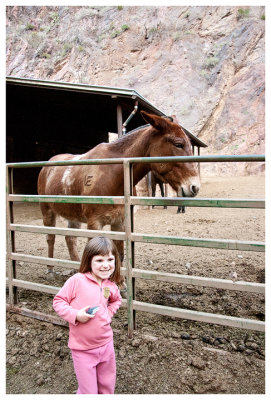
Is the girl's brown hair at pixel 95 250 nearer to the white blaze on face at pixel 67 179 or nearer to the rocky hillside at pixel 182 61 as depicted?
the white blaze on face at pixel 67 179

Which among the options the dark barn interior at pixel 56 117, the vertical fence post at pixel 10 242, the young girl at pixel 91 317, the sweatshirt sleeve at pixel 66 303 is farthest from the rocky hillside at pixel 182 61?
the sweatshirt sleeve at pixel 66 303

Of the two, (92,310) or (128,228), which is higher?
(128,228)

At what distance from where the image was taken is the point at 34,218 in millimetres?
9500

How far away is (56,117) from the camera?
11.6 m

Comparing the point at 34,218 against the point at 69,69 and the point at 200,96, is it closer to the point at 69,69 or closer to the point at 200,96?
the point at 200,96

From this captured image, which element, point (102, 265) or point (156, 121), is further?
point (156, 121)

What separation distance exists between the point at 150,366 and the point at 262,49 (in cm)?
3192

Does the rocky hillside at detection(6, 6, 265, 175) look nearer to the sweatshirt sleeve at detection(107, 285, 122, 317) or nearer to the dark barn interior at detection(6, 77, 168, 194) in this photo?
the dark barn interior at detection(6, 77, 168, 194)

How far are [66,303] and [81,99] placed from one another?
7.89m

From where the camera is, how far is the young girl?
158cm

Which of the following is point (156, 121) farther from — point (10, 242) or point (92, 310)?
point (10, 242)

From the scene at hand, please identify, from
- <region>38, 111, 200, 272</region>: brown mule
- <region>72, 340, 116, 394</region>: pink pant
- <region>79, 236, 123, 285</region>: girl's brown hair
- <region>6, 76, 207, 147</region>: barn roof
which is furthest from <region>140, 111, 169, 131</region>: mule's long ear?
<region>6, 76, 207, 147</region>: barn roof

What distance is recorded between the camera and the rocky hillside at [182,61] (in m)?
25.3

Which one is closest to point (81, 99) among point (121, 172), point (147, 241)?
point (121, 172)
